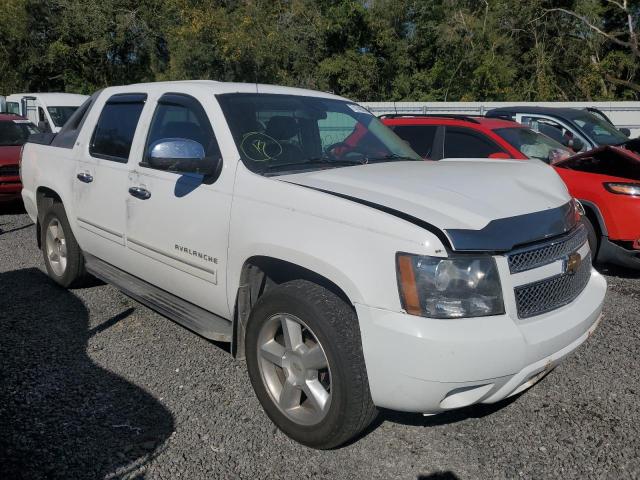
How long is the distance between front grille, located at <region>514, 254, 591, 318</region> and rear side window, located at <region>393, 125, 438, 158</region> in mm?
4800

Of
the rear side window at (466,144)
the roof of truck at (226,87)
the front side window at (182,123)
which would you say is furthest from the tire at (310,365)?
the rear side window at (466,144)

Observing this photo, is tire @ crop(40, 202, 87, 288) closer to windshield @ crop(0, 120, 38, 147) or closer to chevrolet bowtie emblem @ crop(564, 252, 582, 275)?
chevrolet bowtie emblem @ crop(564, 252, 582, 275)

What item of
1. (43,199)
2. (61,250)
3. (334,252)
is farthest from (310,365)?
(43,199)

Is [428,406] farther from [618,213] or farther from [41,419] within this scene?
[618,213]

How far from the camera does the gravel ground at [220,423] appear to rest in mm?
2953

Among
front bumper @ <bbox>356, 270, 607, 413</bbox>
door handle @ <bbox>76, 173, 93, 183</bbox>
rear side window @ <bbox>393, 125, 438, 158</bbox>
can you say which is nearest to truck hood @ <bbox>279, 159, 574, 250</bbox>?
front bumper @ <bbox>356, 270, 607, 413</bbox>

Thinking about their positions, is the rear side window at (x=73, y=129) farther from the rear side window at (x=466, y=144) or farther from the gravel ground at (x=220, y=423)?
the rear side window at (x=466, y=144)

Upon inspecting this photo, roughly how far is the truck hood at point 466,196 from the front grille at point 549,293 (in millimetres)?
229

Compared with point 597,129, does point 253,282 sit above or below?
below

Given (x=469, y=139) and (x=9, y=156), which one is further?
(x=9, y=156)

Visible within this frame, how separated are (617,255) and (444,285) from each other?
4.16 m

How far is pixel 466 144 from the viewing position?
7.78m

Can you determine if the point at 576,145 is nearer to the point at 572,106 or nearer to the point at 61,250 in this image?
the point at 61,250

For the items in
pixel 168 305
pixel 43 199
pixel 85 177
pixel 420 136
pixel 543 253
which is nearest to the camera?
pixel 543 253
